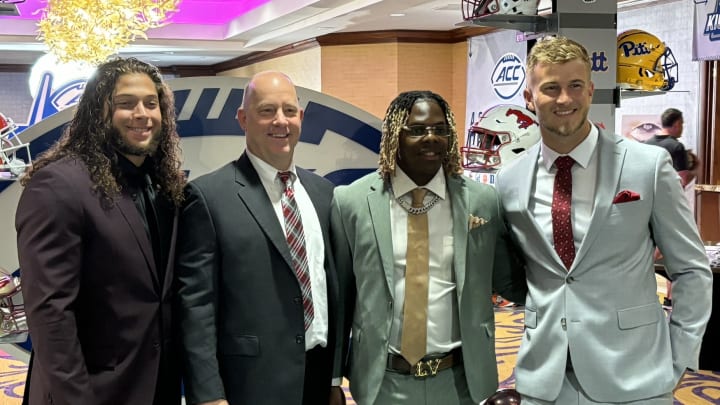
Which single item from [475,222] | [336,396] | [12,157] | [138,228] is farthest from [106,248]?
[12,157]

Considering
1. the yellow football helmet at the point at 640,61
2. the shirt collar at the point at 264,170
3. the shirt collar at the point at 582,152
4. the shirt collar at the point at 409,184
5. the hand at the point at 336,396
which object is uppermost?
the yellow football helmet at the point at 640,61

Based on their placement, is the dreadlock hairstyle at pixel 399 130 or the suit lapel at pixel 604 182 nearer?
the suit lapel at pixel 604 182

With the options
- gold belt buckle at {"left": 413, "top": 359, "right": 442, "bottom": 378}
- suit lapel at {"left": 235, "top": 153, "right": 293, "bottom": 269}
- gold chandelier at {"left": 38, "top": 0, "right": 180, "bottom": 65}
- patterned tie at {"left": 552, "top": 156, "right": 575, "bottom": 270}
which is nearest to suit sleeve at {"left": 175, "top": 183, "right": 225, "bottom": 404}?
suit lapel at {"left": 235, "top": 153, "right": 293, "bottom": 269}

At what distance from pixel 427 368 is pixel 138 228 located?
949 mm

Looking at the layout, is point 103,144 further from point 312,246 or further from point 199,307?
point 312,246

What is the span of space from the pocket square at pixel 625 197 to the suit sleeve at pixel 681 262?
0.06m

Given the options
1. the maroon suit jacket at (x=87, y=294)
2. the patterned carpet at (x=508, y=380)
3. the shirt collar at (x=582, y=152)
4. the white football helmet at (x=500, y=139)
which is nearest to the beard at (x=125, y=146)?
the maroon suit jacket at (x=87, y=294)

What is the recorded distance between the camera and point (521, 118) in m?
3.86

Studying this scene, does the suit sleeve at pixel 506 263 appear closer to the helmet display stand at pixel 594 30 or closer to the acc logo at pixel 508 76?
the helmet display stand at pixel 594 30

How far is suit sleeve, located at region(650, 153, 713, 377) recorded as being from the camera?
2316mm

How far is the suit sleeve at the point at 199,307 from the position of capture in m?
2.32

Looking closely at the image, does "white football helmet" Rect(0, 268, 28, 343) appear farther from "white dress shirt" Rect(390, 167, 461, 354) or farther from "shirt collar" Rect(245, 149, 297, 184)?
"white dress shirt" Rect(390, 167, 461, 354)

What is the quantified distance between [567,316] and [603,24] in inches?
65.7

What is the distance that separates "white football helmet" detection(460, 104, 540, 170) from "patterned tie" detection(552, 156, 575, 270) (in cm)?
129
